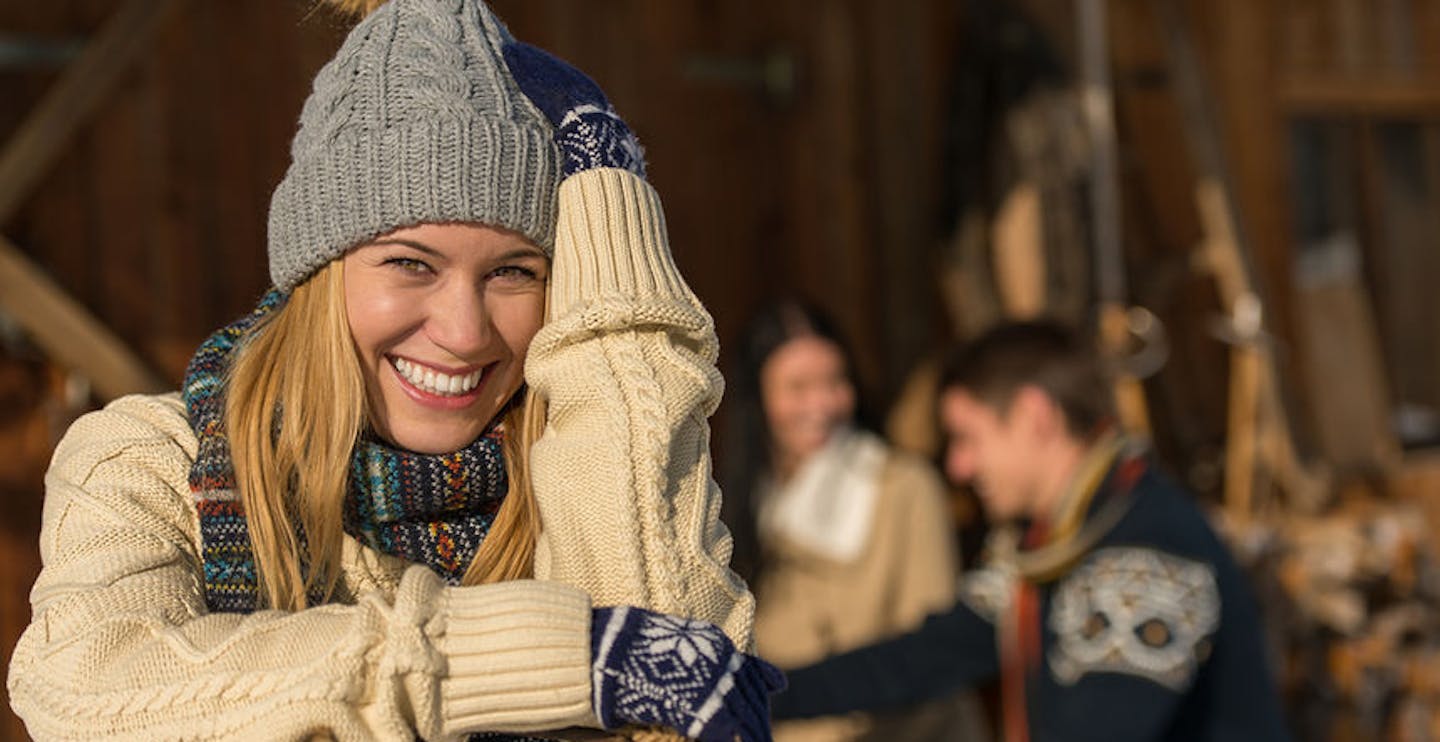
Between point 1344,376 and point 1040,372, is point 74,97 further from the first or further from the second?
point 1344,376

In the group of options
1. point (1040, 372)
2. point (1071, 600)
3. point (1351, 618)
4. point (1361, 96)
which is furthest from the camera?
point (1361, 96)

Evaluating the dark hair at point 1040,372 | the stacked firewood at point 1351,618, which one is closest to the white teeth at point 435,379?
the dark hair at point 1040,372

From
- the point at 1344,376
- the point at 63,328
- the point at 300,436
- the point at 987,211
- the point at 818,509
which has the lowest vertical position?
the point at 1344,376

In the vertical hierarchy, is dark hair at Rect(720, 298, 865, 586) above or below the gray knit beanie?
below

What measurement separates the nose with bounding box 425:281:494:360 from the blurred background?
2266mm

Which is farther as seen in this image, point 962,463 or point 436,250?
point 962,463

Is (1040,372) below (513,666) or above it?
below

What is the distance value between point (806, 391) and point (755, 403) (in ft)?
0.49

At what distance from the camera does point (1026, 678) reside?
345cm

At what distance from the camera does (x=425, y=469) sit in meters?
1.94

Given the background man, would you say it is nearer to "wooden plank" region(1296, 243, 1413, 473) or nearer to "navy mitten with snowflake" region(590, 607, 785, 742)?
"navy mitten with snowflake" region(590, 607, 785, 742)

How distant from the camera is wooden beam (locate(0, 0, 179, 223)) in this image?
380 cm

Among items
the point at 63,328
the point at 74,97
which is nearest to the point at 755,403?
the point at 63,328

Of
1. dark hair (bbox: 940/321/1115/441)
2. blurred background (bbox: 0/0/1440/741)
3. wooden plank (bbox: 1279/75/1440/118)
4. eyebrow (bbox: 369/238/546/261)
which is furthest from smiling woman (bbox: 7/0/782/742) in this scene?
wooden plank (bbox: 1279/75/1440/118)
